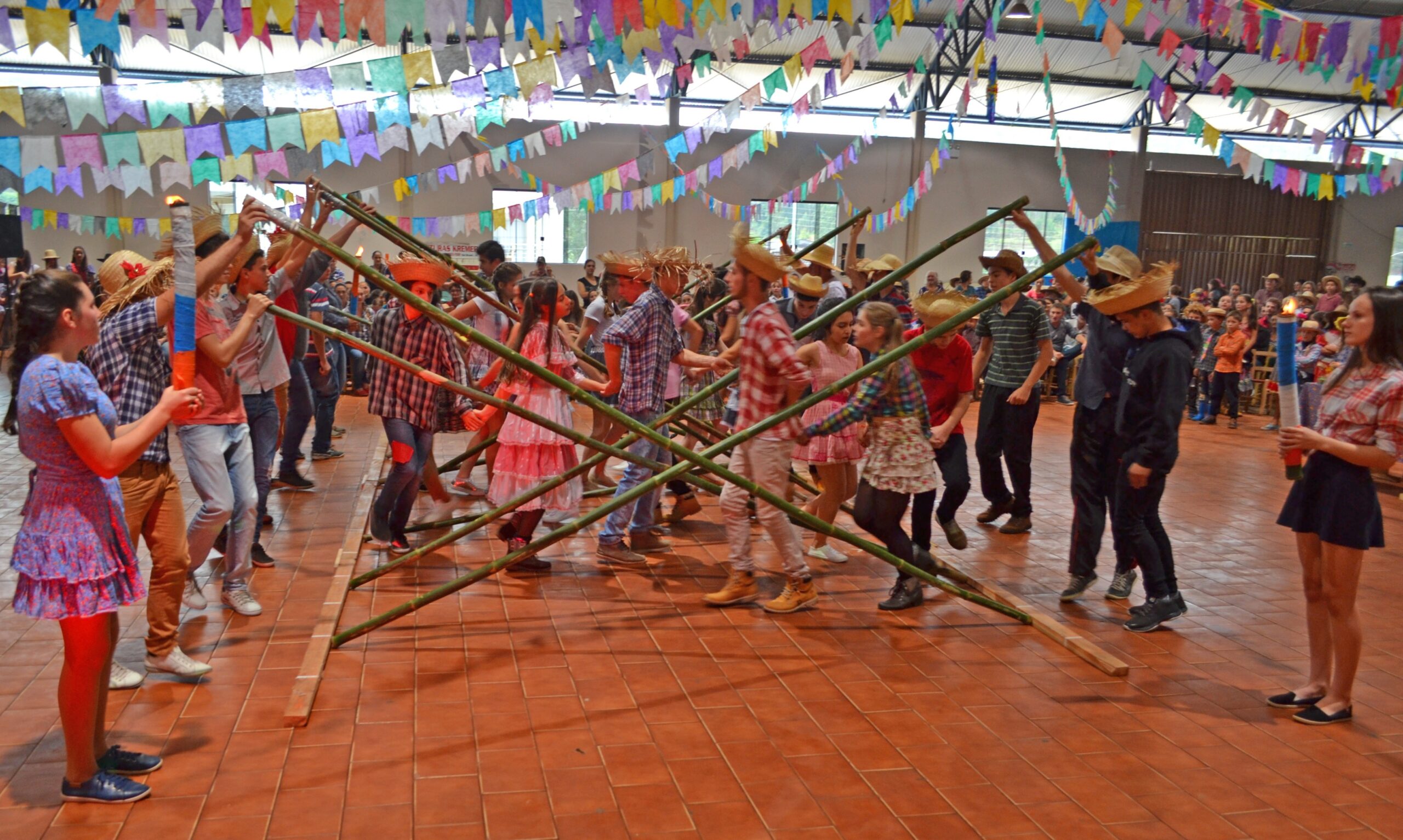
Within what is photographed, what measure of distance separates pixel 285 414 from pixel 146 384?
3365mm

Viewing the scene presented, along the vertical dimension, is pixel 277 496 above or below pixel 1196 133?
below

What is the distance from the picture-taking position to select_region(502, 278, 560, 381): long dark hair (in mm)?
5664

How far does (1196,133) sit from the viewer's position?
1365 centimetres

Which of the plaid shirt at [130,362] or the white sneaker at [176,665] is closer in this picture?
the plaid shirt at [130,362]

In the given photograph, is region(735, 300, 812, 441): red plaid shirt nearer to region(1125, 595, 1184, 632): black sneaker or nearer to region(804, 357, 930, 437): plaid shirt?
region(804, 357, 930, 437): plaid shirt

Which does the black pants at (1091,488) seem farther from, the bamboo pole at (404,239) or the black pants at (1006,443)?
the bamboo pole at (404,239)

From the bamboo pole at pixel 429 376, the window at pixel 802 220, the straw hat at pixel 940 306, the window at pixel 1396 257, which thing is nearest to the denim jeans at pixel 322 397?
the bamboo pole at pixel 429 376

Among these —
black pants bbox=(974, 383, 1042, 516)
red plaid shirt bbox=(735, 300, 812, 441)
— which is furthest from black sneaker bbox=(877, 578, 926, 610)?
black pants bbox=(974, 383, 1042, 516)

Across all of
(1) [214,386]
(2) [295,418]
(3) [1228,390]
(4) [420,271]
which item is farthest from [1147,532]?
(3) [1228,390]

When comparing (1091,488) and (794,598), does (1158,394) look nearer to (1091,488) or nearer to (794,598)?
(1091,488)

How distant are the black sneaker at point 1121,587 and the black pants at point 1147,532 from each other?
0.42 m

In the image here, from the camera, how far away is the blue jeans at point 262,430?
5230 mm

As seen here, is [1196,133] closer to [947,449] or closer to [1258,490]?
[1258,490]

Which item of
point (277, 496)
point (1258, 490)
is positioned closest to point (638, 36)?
point (277, 496)
